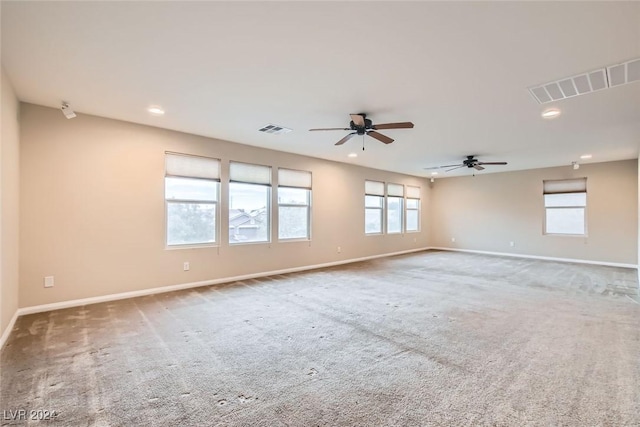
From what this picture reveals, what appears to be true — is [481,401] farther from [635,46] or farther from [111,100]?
[111,100]

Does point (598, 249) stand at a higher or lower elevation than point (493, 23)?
lower

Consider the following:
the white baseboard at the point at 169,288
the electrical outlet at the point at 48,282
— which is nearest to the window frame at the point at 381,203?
the white baseboard at the point at 169,288

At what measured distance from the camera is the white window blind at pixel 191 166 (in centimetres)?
482

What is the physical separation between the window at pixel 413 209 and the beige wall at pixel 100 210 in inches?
229

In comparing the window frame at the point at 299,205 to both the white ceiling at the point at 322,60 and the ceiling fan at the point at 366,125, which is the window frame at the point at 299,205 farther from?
the ceiling fan at the point at 366,125

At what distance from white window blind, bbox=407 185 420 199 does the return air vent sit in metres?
6.35

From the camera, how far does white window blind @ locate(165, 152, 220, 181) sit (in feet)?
15.8

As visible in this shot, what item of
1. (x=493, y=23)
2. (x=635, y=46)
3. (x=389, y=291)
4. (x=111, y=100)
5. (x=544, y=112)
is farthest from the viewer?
(x=389, y=291)

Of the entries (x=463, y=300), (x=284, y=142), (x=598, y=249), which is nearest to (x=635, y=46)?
(x=463, y=300)

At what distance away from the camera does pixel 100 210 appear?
164 inches

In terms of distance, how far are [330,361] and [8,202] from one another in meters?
3.64

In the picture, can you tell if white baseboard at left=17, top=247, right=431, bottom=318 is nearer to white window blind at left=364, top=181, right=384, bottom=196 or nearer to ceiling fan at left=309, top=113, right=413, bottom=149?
white window blind at left=364, top=181, right=384, bottom=196

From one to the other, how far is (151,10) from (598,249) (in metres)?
10.1

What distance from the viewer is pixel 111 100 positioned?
3.57 m
